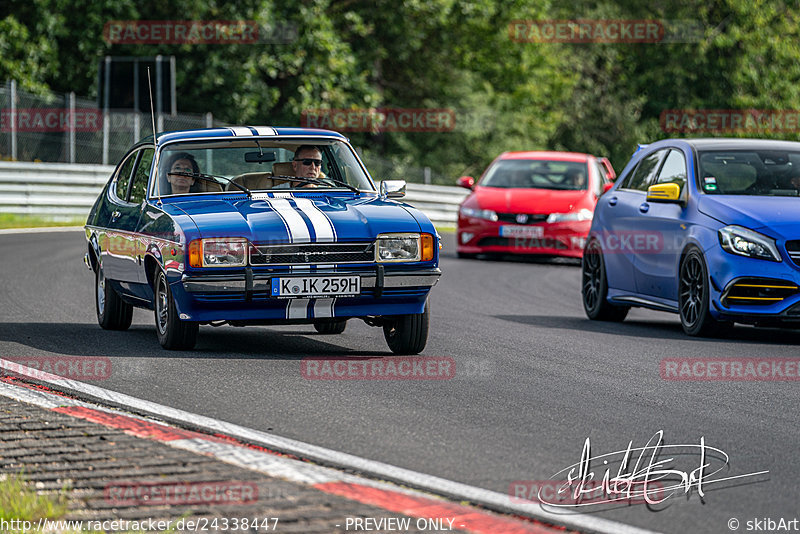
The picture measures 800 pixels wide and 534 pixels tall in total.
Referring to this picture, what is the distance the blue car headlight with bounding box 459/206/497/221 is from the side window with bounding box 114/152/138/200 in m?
9.85

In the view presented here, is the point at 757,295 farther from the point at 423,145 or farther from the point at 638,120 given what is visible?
the point at 638,120

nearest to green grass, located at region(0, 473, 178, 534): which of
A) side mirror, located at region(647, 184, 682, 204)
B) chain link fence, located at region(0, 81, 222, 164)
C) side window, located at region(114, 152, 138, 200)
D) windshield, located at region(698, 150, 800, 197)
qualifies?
side window, located at region(114, 152, 138, 200)

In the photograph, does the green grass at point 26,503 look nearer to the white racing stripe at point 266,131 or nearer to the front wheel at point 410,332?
the front wheel at point 410,332

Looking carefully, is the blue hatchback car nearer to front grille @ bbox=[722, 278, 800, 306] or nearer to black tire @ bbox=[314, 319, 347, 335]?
front grille @ bbox=[722, 278, 800, 306]

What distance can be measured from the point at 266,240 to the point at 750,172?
4525mm

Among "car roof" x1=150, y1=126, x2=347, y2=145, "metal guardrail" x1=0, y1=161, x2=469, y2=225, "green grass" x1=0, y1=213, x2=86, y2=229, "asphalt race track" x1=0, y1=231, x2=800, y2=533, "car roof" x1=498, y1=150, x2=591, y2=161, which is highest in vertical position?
"car roof" x1=150, y1=126, x2=347, y2=145

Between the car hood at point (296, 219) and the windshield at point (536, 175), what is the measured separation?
12.0 metres

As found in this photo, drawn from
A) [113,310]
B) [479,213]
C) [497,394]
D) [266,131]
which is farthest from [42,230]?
[497,394]

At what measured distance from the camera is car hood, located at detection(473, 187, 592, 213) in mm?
20141

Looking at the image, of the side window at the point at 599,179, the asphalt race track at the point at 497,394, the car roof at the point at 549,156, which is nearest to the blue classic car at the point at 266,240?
the asphalt race track at the point at 497,394

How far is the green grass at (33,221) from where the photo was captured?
2556 cm

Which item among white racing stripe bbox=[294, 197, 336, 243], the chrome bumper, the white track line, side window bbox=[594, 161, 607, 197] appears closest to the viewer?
the chrome bumper

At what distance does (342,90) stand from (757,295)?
2923 centimetres

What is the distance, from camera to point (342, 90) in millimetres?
38750
